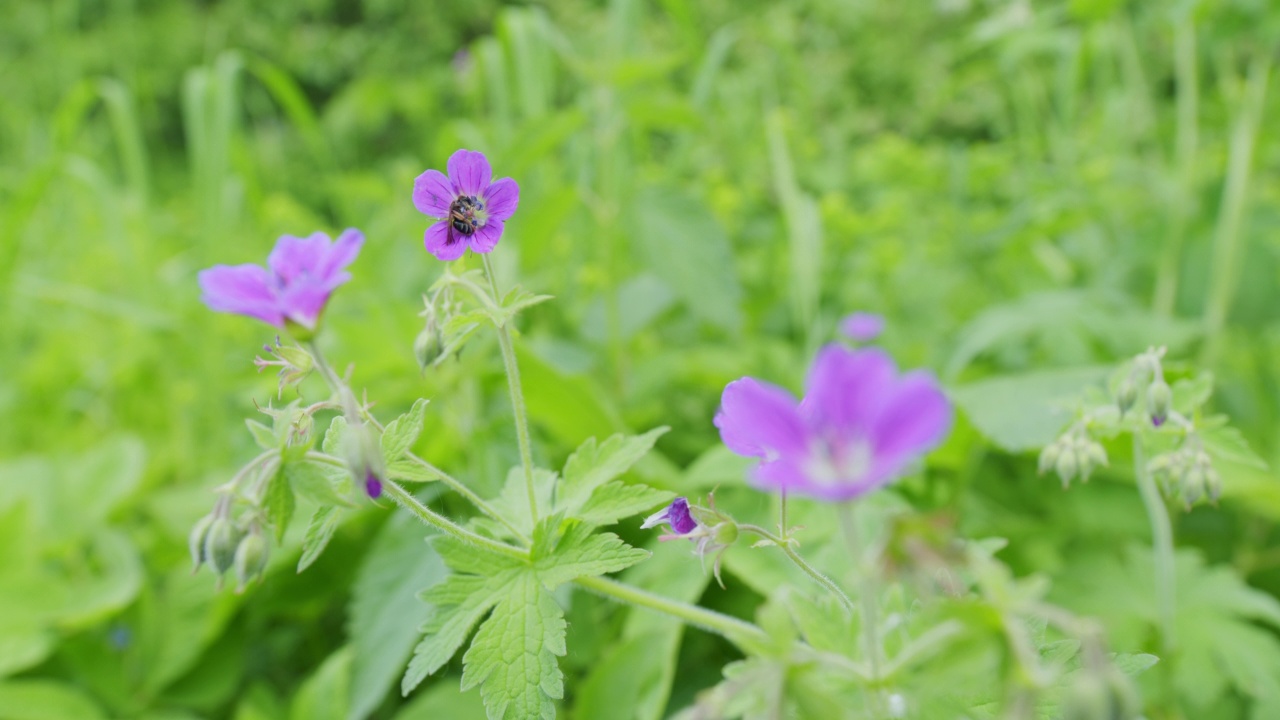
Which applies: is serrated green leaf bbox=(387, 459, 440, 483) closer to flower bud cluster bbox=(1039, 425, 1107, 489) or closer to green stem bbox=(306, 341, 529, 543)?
green stem bbox=(306, 341, 529, 543)

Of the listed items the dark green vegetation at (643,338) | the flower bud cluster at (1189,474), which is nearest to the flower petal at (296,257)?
the dark green vegetation at (643,338)

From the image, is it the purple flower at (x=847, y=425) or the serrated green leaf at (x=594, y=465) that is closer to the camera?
the purple flower at (x=847, y=425)

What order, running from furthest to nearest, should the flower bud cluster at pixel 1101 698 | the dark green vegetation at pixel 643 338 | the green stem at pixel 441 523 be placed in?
the dark green vegetation at pixel 643 338 → the green stem at pixel 441 523 → the flower bud cluster at pixel 1101 698

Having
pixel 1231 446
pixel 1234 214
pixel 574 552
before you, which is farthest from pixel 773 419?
pixel 1234 214

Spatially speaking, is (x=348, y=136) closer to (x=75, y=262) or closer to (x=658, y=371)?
(x=75, y=262)

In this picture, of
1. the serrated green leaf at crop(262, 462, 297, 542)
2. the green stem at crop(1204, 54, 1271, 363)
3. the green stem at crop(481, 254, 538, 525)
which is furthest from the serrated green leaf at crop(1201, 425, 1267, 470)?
the green stem at crop(1204, 54, 1271, 363)

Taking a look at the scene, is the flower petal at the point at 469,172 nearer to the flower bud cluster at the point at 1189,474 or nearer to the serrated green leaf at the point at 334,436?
the serrated green leaf at the point at 334,436

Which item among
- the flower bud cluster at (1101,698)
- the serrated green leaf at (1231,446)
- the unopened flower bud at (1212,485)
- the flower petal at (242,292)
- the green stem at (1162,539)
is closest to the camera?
the flower bud cluster at (1101,698)
